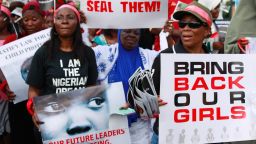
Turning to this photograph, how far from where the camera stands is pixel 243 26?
4.52 meters

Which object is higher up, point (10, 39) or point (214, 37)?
point (10, 39)

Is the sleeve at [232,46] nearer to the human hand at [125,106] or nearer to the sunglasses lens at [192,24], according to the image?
the sunglasses lens at [192,24]

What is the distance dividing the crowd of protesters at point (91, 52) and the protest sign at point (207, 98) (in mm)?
146

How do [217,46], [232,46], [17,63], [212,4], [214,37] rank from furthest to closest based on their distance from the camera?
[212,4]
[214,37]
[217,46]
[17,63]
[232,46]

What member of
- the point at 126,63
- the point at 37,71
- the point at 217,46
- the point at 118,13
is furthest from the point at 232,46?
the point at 217,46

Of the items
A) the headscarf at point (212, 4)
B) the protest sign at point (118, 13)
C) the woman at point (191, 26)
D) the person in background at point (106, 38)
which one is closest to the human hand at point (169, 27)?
the person in background at point (106, 38)

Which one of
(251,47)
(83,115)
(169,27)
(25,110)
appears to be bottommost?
(25,110)

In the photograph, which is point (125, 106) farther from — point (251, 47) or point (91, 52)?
point (251, 47)

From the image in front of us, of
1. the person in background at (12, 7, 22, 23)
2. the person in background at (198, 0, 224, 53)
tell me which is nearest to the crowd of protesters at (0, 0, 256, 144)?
the person in background at (12, 7, 22, 23)

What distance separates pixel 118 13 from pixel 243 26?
4.07 feet

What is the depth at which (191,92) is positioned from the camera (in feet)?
13.5

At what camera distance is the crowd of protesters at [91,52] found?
4301mm

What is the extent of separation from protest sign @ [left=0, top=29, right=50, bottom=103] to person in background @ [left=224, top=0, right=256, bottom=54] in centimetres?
206

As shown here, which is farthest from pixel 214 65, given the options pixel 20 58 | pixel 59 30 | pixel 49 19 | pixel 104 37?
pixel 49 19
